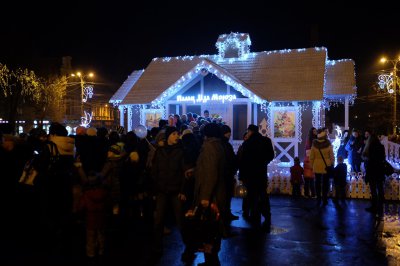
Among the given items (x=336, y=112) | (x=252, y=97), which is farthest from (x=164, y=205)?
(x=336, y=112)

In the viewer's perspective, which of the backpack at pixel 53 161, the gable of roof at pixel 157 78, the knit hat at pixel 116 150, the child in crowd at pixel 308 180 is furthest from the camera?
the gable of roof at pixel 157 78

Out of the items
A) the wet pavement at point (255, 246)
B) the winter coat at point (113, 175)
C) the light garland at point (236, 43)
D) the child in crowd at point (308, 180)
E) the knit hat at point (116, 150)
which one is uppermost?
the light garland at point (236, 43)

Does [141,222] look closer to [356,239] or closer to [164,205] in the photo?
[164,205]

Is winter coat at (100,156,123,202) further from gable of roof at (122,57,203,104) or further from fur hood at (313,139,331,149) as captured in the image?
gable of roof at (122,57,203,104)

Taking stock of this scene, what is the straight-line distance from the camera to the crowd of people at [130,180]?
5766mm

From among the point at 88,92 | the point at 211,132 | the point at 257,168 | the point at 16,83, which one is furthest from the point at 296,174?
the point at 88,92

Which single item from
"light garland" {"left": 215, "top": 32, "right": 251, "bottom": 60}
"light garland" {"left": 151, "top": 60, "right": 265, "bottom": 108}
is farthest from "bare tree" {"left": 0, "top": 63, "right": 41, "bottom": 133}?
"light garland" {"left": 215, "top": 32, "right": 251, "bottom": 60}

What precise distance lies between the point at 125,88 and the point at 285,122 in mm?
9111

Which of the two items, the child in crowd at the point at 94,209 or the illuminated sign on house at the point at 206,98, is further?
the illuminated sign on house at the point at 206,98

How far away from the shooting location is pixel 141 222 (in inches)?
347

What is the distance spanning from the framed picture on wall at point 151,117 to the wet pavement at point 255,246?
1183 cm

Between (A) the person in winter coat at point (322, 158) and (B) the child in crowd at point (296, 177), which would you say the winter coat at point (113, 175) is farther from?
(B) the child in crowd at point (296, 177)

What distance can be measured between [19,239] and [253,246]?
13.4ft

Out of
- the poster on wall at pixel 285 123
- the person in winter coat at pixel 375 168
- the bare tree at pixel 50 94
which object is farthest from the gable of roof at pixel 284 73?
the bare tree at pixel 50 94
